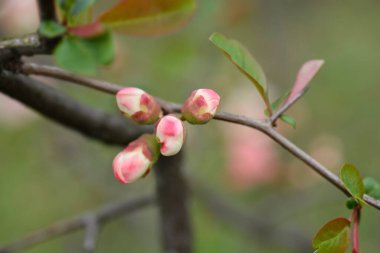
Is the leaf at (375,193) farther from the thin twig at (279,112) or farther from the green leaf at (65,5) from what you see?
the green leaf at (65,5)

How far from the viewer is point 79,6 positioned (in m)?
0.56

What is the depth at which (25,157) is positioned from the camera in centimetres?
189

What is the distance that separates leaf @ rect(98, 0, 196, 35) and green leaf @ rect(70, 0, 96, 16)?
3cm

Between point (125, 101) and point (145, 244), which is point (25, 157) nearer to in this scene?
point (145, 244)

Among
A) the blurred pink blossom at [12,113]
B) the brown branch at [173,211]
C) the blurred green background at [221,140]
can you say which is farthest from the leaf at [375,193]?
the blurred pink blossom at [12,113]

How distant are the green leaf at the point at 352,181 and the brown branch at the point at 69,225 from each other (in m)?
0.51

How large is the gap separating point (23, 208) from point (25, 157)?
7.1 inches

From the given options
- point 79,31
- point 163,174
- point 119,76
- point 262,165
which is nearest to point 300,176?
point 262,165

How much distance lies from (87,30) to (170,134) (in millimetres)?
177

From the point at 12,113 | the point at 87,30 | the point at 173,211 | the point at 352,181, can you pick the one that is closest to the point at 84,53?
the point at 87,30

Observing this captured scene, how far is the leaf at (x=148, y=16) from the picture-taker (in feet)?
1.94

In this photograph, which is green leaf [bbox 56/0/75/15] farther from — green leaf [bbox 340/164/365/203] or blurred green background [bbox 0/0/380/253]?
blurred green background [bbox 0/0/380/253]

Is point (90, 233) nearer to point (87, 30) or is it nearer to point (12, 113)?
point (87, 30)

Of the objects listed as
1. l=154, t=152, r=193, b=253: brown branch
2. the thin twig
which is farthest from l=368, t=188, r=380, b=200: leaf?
l=154, t=152, r=193, b=253: brown branch
